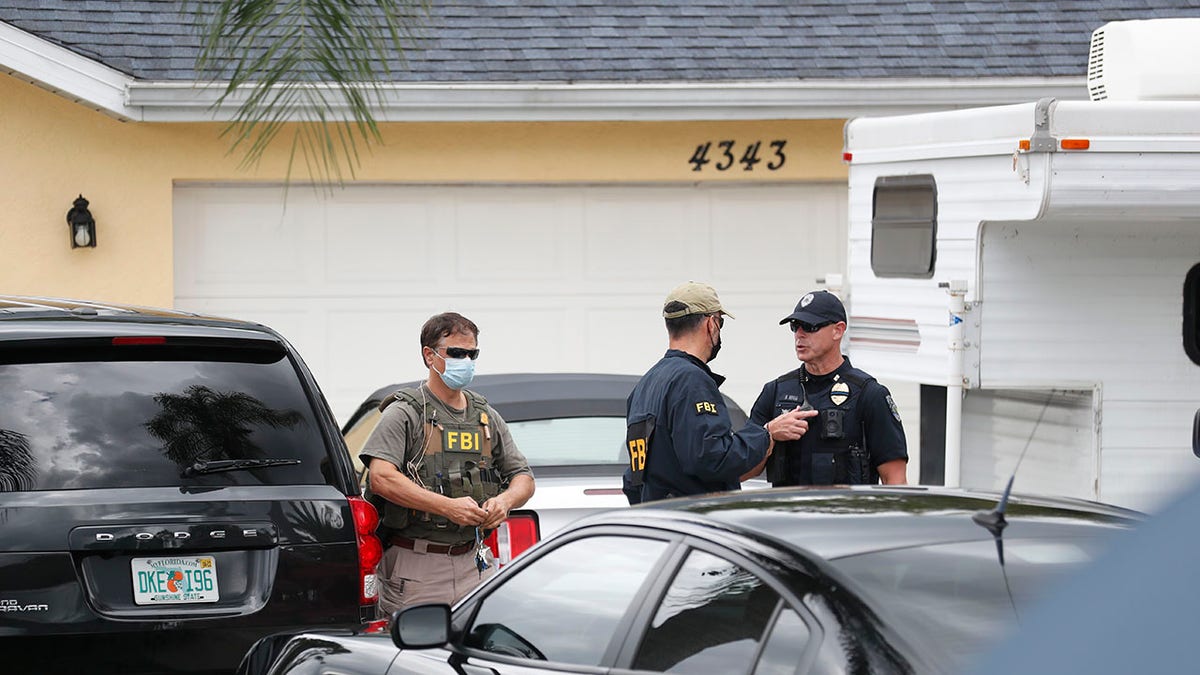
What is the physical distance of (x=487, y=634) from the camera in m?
4.16

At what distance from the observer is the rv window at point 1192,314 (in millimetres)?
8727

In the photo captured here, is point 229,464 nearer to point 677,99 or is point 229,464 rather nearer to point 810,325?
point 810,325

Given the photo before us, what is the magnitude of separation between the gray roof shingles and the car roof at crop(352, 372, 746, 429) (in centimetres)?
444

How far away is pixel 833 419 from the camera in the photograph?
20.3 feet

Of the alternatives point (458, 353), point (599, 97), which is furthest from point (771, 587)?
point (599, 97)

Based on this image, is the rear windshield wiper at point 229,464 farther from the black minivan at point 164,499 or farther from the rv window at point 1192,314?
the rv window at point 1192,314

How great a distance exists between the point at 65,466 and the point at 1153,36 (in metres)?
6.13

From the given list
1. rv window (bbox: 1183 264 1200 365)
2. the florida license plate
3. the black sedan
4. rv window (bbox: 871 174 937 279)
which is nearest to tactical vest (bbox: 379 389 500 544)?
the florida license plate

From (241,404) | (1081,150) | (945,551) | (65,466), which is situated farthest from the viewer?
(1081,150)

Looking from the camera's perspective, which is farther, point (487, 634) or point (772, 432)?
point (772, 432)

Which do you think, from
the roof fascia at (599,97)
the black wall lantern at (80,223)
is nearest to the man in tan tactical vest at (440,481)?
the roof fascia at (599,97)

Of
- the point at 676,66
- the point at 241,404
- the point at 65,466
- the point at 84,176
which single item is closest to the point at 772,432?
the point at 241,404

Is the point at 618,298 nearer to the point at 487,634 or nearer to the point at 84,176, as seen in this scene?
the point at 84,176

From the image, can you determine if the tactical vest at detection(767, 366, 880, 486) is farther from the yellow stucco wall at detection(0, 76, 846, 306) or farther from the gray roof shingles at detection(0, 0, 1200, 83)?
the yellow stucco wall at detection(0, 76, 846, 306)
